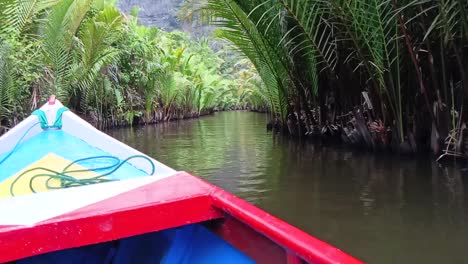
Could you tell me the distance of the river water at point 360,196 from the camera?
9.46ft

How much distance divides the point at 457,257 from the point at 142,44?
49.3ft

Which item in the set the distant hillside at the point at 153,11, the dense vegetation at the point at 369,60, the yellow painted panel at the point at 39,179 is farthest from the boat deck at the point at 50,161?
the distant hillside at the point at 153,11

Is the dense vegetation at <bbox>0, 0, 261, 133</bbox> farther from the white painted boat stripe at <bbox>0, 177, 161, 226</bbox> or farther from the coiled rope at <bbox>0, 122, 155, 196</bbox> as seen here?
the white painted boat stripe at <bbox>0, 177, 161, 226</bbox>

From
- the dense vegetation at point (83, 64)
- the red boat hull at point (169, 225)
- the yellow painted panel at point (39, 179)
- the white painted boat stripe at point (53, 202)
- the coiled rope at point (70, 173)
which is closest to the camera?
the red boat hull at point (169, 225)

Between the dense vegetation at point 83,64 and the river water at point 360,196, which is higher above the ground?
the dense vegetation at point 83,64

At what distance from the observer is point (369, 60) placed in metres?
6.52

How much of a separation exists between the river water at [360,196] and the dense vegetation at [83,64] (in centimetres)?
476

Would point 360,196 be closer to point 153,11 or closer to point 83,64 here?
point 83,64

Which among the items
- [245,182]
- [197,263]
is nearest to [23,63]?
[245,182]

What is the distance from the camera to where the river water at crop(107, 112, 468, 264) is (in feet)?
9.46

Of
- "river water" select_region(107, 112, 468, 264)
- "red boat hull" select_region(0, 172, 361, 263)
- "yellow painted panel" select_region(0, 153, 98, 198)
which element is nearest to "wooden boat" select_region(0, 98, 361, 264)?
"red boat hull" select_region(0, 172, 361, 263)

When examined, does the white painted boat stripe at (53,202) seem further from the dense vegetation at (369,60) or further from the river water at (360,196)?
the dense vegetation at (369,60)

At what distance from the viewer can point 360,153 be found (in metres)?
7.33

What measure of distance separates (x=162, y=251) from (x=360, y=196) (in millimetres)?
2875
